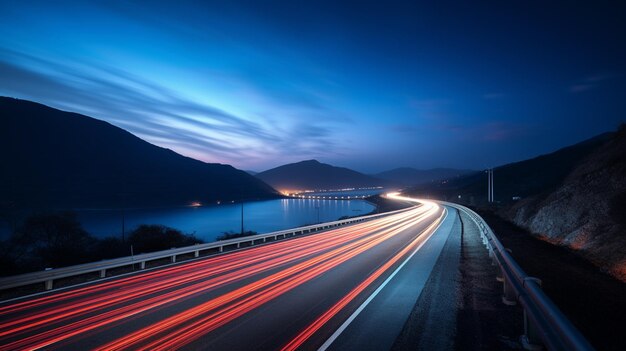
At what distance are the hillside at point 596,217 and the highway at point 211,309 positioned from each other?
876 centimetres

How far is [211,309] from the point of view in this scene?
7746mm

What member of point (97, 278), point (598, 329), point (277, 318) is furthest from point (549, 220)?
point (97, 278)

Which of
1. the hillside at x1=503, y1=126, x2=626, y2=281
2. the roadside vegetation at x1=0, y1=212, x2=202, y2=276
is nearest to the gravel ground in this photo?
the hillside at x1=503, y1=126, x2=626, y2=281

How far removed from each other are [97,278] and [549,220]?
2825 cm

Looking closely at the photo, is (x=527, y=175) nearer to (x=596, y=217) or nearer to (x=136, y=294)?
(x=596, y=217)

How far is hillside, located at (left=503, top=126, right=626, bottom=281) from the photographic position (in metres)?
15.3

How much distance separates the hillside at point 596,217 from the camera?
15.3 metres

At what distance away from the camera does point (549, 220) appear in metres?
25.3

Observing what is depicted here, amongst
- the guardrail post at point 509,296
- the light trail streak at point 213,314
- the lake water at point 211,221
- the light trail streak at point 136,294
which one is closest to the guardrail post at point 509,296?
the guardrail post at point 509,296

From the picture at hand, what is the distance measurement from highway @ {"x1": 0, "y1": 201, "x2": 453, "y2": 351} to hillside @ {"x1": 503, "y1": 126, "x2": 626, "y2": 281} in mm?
8755

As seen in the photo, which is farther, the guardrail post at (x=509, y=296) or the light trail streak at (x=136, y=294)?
the guardrail post at (x=509, y=296)

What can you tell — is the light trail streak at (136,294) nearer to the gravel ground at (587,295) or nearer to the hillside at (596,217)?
the gravel ground at (587,295)

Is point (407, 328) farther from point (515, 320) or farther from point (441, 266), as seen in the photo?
point (441, 266)

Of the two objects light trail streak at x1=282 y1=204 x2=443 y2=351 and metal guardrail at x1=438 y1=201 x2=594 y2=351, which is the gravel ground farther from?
light trail streak at x1=282 y1=204 x2=443 y2=351
